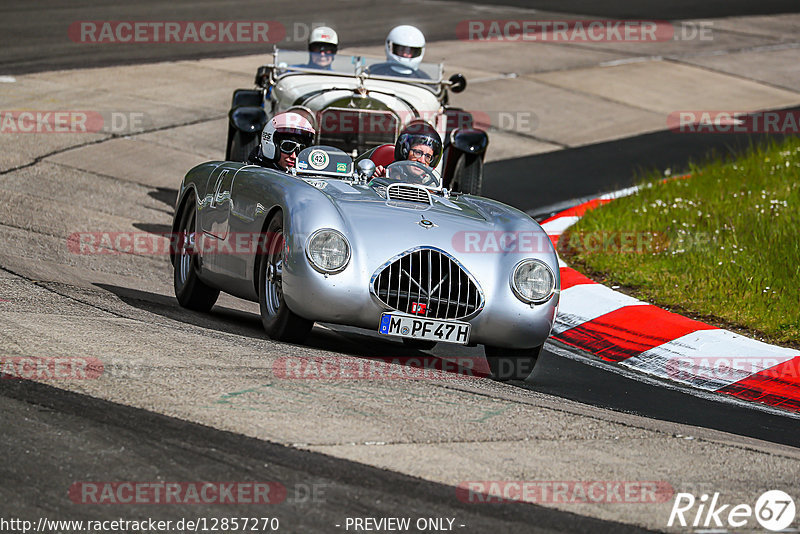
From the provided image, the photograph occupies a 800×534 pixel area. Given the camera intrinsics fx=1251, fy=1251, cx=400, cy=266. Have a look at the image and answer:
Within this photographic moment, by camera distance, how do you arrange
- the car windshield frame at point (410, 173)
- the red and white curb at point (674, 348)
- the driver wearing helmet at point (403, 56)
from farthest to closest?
the driver wearing helmet at point (403, 56) < the car windshield frame at point (410, 173) < the red and white curb at point (674, 348)

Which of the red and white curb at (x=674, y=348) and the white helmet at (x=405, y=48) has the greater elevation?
the white helmet at (x=405, y=48)

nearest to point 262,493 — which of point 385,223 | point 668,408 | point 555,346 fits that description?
point 385,223

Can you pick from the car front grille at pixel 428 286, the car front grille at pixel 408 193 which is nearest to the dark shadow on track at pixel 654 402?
the car front grille at pixel 428 286

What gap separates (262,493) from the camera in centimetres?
420

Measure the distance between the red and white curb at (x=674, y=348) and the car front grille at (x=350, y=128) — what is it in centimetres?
244

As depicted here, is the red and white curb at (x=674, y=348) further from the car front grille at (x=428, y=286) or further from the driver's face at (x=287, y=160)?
the driver's face at (x=287, y=160)

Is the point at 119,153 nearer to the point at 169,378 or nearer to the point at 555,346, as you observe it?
the point at 555,346

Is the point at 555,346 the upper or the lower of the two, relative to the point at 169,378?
lower

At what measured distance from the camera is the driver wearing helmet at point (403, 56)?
39.3 ft

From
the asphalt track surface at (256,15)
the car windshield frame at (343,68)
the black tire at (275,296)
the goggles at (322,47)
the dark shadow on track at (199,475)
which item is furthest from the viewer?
the asphalt track surface at (256,15)

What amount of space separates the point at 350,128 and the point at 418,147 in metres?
2.50

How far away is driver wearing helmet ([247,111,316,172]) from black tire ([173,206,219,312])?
0.59 m

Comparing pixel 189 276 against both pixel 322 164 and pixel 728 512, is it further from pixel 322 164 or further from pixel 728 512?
pixel 728 512

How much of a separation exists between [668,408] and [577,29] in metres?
18.5
